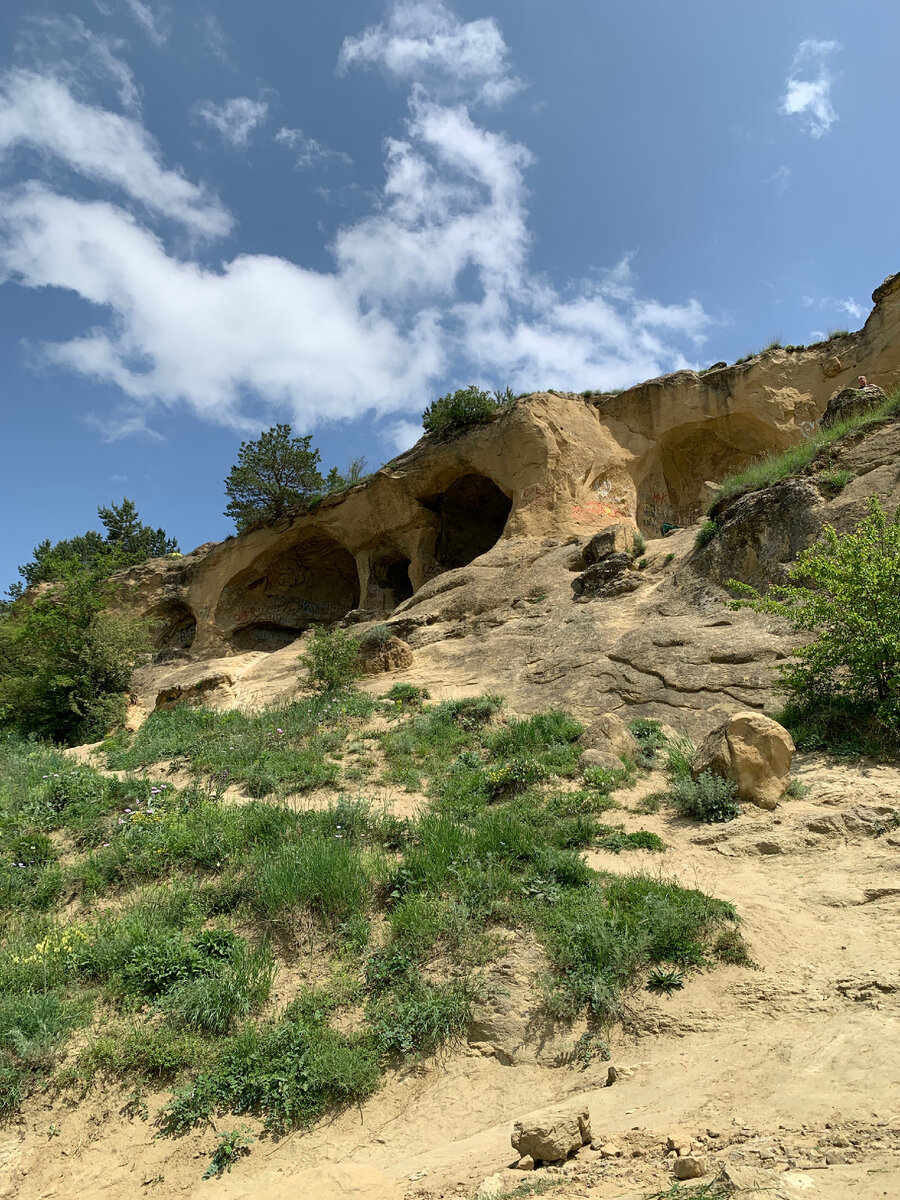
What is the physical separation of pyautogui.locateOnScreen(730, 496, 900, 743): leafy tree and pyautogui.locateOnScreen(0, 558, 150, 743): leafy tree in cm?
1263

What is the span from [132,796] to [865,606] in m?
8.00

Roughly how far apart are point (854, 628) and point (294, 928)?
234 inches

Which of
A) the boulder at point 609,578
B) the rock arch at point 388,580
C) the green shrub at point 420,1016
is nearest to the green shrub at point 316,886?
the green shrub at point 420,1016

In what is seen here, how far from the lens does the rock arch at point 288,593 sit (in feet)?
78.8

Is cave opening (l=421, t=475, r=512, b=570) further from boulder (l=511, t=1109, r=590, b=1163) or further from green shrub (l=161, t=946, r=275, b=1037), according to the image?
boulder (l=511, t=1109, r=590, b=1163)

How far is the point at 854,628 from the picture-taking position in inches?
268

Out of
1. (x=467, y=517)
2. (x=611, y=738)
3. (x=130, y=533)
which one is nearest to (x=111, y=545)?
(x=130, y=533)

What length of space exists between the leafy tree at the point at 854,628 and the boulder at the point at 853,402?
5503 mm

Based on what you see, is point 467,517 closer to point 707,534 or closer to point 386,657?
point 386,657

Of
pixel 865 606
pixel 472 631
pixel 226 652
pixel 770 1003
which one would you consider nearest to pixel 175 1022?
pixel 770 1003

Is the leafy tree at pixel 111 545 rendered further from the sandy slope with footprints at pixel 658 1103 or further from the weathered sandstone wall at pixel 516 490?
the sandy slope with footprints at pixel 658 1103

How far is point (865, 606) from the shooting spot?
6.79m

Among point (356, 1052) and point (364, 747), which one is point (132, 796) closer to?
point (364, 747)

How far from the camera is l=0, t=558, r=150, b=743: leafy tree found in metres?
14.2
